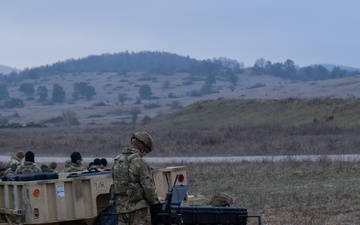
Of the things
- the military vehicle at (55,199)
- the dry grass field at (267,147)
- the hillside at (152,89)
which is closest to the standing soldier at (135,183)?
the military vehicle at (55,199)

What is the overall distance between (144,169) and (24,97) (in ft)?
521

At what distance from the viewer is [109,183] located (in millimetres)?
10641

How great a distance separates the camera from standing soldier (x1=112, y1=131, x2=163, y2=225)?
9086 millimetres

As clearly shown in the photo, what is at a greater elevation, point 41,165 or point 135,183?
point 135,183

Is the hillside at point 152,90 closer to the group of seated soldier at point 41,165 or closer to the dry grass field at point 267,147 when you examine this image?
the dry grass field at point 267,147

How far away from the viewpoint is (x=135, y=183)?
30.0ft

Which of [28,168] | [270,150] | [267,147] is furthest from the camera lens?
[267,147]

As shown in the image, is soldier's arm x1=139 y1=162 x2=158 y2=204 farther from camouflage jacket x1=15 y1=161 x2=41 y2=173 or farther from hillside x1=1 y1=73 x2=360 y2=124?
hillside x1=1 y1=73 x2=360 y2=124

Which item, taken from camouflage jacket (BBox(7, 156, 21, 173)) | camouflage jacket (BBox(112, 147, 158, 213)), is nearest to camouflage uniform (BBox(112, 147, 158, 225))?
camouflage jacket (BBox(112, 147, 158, 213))

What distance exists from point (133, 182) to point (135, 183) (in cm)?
2

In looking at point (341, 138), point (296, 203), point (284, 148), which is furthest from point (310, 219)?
point (341, 138)

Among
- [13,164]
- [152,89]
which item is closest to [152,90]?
[152,89]

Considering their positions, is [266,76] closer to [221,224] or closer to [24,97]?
[24,97]

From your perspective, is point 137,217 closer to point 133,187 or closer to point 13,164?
point 133,187
